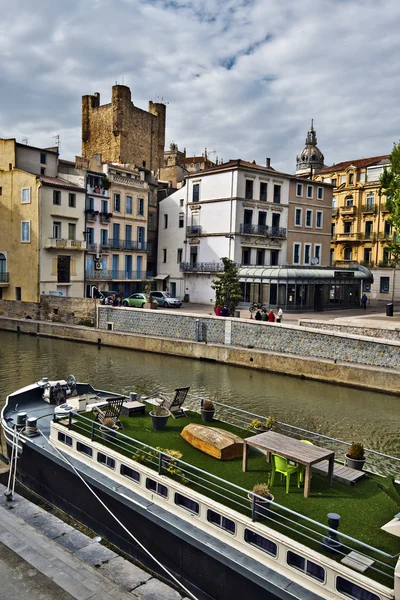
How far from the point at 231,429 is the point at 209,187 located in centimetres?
3661

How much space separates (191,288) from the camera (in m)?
47.0

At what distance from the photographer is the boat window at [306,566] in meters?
6.88

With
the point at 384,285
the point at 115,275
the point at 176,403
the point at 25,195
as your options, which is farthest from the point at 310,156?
the point at 176,403

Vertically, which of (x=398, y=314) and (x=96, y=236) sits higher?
(x=96, y=236)

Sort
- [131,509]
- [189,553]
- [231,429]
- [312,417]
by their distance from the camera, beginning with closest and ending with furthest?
[189,553] < [131,509] < [231,429] < [312,417]

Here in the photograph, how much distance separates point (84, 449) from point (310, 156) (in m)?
82.0

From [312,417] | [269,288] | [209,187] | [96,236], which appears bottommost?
[312,417]

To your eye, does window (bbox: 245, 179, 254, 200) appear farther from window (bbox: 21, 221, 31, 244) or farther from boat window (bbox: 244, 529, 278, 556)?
boat window (bbox: 244, 529, 278, 556)

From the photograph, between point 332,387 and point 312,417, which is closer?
point 312,417

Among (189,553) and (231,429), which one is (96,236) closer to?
(231,429)

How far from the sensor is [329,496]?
846cm

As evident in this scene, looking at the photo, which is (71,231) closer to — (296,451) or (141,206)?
(141,206)

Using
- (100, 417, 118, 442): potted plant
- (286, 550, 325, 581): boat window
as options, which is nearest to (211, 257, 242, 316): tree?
(100, 417, 118, 442): potted plant

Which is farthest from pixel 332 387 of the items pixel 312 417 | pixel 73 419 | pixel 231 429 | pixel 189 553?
pixel 189 553
